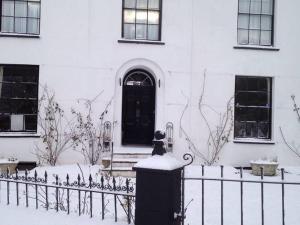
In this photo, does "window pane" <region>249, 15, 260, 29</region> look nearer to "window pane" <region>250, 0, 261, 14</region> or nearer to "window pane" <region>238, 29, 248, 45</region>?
"window pane" <region>250, 0, 261, 14</region>

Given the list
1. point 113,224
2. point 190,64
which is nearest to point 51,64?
point 190,64

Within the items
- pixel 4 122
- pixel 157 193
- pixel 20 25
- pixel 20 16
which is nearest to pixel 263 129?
pixel 4 122

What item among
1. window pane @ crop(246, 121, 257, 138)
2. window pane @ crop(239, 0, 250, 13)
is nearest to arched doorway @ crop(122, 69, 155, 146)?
window pane @ crop(246, 121, 257, 138)

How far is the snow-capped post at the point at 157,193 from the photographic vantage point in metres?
4.34

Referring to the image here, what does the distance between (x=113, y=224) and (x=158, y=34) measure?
8970mm

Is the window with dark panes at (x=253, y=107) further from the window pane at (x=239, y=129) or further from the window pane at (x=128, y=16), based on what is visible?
the window pane at (x=128, y=16)

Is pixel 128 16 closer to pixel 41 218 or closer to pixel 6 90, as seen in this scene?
pixel 6 90

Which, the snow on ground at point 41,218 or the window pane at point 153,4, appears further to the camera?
the window pane at point 153,4

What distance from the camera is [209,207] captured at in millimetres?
7730

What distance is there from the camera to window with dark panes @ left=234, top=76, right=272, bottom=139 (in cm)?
1312

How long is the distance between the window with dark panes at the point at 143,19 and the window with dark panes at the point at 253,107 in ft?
11.0

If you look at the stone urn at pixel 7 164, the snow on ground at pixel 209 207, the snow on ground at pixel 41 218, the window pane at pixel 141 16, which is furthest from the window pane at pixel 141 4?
the snow on ground at pixel 41 218

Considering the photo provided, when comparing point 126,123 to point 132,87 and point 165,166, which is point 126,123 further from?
point 165,166

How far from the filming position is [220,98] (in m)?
12.8
